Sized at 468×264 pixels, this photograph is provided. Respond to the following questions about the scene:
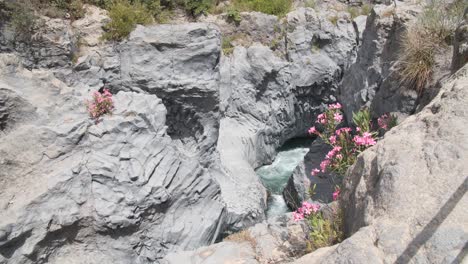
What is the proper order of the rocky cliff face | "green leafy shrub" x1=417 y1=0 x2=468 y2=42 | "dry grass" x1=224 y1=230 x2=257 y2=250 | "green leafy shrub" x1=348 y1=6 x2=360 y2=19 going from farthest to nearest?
"green leafy shrub" x1=348 y1=6 x2=360 y2=19, "green leafy shrub" x1=417 y1=0 x2=468 y2=42, the rocky cliff face, "dry grass" x1=224 y1=230 x2=257 y2=250

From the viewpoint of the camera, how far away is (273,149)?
17.8 meters

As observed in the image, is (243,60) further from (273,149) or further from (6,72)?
(6,72)

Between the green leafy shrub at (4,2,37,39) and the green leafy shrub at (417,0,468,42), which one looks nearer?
the green leafy shrub at (417,0,468,42)

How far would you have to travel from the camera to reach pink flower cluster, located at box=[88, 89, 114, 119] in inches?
368

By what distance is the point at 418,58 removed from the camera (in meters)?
8.35

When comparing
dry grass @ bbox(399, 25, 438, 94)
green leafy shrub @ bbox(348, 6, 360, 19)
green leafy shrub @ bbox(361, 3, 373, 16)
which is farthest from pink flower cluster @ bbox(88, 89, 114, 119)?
green leafy shrub @ bbox(361, 3, 373, 16)

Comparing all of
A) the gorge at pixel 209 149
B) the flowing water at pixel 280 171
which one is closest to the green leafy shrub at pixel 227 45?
the gorge at pixel 209 149

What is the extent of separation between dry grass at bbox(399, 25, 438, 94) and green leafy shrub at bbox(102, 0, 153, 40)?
9.97 metres

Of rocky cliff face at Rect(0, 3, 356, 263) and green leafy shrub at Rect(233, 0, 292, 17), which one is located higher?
green leafy shrub at Rect(233, 0, 292, 17)

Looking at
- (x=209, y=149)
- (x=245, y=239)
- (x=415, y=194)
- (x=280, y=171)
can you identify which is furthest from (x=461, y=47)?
(x=280, y=171)

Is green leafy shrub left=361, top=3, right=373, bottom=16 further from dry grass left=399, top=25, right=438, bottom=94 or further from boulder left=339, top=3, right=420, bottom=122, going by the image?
dry grass left=399, top=25, right=438, bottom=94

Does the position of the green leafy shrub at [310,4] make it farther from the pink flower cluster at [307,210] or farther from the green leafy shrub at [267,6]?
the pink flower cluster at [307,210]

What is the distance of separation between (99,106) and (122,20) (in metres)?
A: 6.66

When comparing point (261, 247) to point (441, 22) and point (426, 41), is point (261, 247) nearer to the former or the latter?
point (426, 41)
